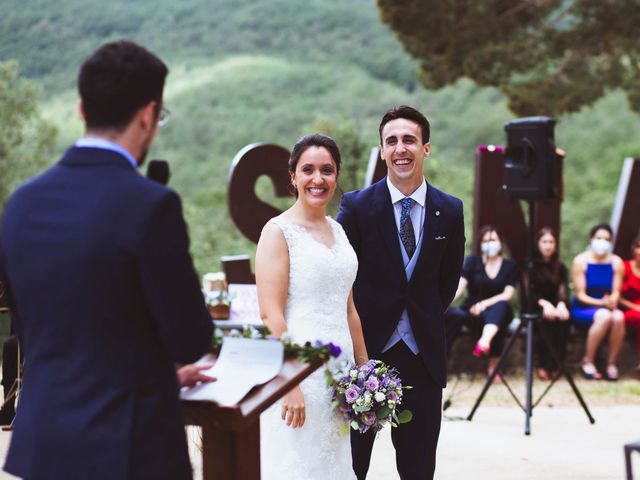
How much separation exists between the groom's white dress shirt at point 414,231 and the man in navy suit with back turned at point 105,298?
1.93 metres

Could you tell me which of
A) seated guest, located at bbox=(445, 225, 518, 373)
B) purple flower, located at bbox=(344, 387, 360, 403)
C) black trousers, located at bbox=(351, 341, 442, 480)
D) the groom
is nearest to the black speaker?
seated guest, located at bbox=(445, 225, 518, 373)

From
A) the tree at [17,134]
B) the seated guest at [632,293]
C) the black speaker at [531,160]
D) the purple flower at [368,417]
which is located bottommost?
the seated guest at [632,293]

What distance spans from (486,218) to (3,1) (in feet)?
107

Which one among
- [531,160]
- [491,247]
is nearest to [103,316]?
[531,160]

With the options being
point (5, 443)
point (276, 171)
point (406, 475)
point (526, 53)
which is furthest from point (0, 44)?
point (406, 475)

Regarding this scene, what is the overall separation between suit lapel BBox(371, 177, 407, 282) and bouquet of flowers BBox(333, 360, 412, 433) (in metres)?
0.52

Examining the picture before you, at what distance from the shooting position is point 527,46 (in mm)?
16031

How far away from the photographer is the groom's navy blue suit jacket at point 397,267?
155 inches

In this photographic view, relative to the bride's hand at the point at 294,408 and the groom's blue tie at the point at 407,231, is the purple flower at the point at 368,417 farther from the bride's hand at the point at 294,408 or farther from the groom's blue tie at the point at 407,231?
the groom's blue tie at the point at 407,231

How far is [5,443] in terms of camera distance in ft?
20.9

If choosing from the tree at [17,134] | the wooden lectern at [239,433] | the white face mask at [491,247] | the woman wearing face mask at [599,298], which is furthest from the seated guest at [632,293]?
the tree at [17,134]

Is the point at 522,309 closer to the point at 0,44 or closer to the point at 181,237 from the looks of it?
the point at 181,237

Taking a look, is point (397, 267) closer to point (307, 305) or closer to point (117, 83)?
point (307, 305)

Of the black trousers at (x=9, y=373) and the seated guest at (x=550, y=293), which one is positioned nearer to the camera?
the black trousers at (x=9, y=373)
